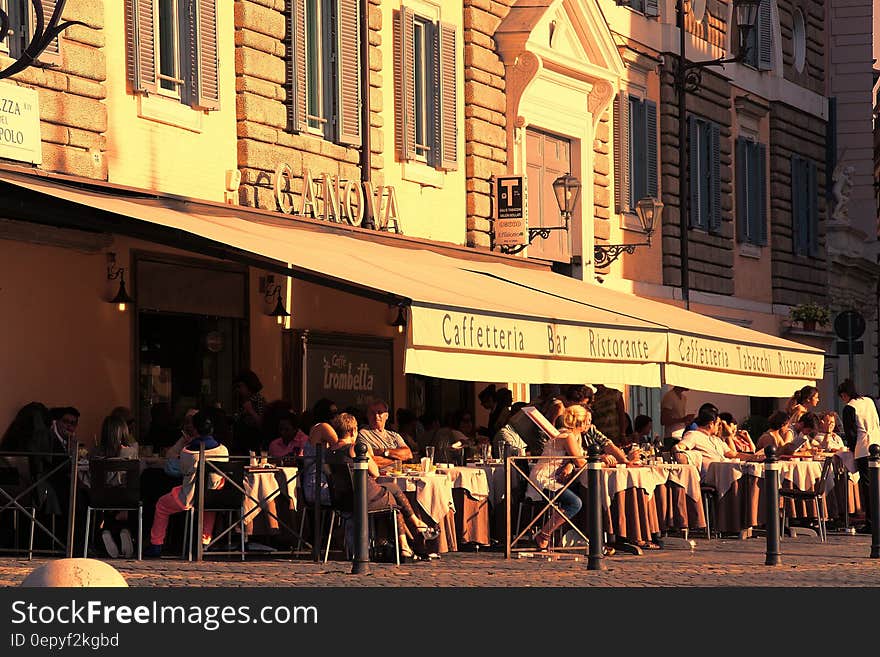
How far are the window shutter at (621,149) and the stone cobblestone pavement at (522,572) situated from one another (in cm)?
1104

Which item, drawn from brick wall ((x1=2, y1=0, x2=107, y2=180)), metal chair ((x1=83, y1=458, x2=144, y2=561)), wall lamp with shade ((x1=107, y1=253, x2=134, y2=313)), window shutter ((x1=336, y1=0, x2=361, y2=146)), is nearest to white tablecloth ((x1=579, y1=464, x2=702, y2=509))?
metal chair ((x1=83, y1=458, x2=144, y2=561))

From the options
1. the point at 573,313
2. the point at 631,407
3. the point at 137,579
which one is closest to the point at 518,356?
the point at 573,313

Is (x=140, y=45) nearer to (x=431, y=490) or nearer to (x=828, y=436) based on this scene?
(x=431, y=490)

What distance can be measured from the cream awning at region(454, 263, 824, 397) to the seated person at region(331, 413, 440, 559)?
9.49 feet

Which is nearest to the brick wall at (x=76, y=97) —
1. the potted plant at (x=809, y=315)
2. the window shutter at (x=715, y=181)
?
the window shutter at (x=715, y=181)

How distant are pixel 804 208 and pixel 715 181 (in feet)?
15.3

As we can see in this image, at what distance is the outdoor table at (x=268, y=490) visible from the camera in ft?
51.1

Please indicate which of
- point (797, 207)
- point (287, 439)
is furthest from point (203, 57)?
point (797, 207)

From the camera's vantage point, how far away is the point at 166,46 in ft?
58.7

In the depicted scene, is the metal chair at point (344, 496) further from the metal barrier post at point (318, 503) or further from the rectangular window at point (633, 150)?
the rectangular window at point (633, 150)

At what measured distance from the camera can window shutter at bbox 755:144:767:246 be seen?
3256cm

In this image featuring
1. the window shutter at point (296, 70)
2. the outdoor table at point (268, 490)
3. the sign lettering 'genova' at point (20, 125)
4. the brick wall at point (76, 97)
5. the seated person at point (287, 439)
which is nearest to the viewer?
the sign lettering 'genova' at point (20, 125)

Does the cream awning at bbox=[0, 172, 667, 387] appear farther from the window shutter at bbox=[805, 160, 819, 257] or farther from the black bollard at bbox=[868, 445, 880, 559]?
the window shutter at bbox=[805, 160, 819, 257]

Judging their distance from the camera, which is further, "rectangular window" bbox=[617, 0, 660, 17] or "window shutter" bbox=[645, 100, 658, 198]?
"window shutter" bbox=[645, 100, 658, 198]
